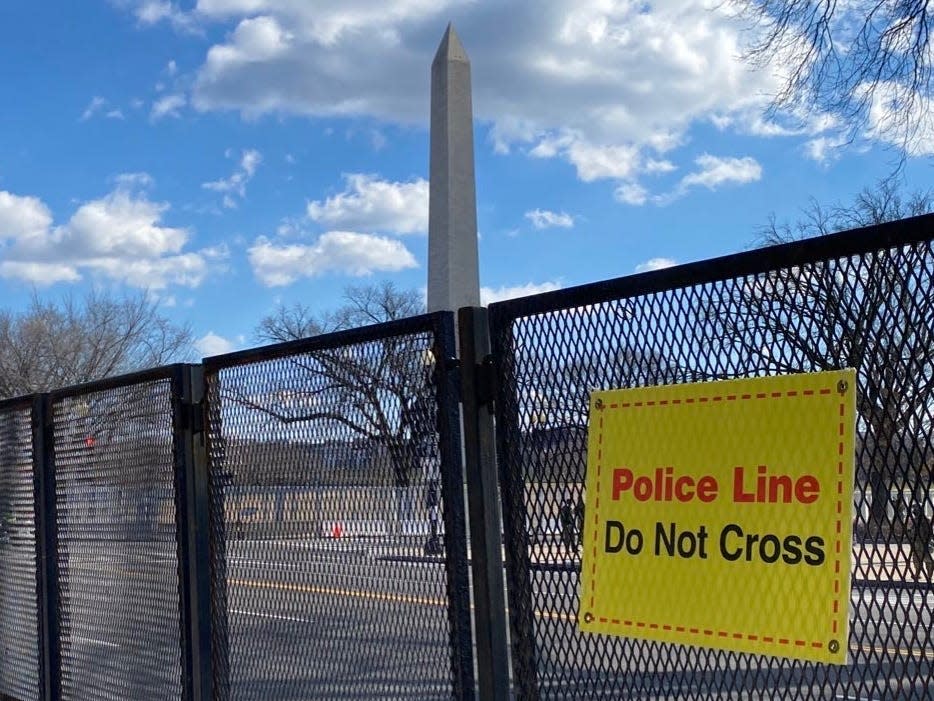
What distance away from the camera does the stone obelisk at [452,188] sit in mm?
26250

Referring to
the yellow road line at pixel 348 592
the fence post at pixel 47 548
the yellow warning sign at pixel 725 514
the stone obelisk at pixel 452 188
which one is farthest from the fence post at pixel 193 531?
the stone obelisk at pixel 452 188

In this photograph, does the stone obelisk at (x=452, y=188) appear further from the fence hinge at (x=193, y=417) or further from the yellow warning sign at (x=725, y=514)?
the yellow warning sign at (x=725, y=514)

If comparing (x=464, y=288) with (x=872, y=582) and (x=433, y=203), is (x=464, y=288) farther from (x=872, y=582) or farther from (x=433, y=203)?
(x=872, y=582)

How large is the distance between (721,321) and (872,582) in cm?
60

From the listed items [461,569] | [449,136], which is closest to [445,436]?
[461,569]

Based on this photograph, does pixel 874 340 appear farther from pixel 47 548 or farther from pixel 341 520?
pixel 47 548

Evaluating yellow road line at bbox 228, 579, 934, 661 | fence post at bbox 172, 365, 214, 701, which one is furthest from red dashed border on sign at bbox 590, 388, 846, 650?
fence post at bbox 172, 365, 214, 701

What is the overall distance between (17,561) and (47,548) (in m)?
0.60

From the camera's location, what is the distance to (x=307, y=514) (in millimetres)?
3762

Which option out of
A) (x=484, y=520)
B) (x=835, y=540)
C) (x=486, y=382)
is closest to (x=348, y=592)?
(x=484, y=520)

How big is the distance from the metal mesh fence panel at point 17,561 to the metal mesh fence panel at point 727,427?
390 cm

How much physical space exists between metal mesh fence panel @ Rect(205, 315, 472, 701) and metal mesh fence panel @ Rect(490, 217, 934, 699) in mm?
262

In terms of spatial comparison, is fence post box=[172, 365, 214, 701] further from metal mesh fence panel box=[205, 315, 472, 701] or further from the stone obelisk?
the stone obelisk

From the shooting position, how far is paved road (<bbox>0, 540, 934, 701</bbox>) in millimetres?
2307
